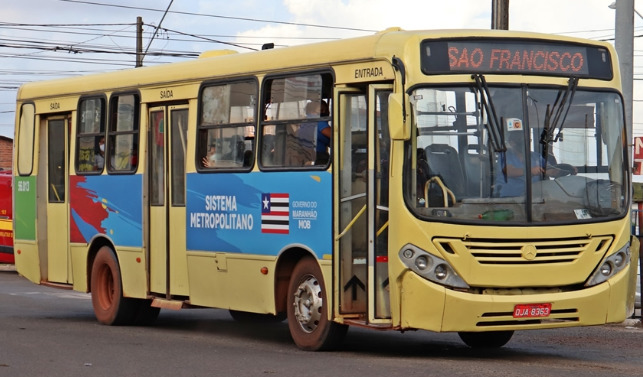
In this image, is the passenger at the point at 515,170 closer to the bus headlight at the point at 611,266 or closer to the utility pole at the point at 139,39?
the bus headlight at the point at 611,266

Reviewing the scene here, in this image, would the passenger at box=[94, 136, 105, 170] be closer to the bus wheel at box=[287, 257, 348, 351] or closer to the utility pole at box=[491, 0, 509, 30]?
the bus wheel at box=[287, 257, 348, 351]

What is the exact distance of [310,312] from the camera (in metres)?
13.2

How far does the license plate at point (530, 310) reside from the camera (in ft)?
39.1

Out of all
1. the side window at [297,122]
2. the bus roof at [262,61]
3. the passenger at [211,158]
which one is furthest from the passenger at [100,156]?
the side window at [297,122]

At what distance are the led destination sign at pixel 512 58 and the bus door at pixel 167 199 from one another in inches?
170

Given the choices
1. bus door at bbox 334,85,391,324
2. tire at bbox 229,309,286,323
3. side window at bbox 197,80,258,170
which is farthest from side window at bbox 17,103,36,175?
bus door at bbox 334,85,391,324

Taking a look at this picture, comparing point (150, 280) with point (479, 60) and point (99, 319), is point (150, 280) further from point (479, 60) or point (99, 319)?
point (479, 60)

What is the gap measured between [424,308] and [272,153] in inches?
109

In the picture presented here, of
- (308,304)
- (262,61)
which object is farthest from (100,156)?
(308,304)

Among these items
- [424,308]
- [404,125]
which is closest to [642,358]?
[424,308]

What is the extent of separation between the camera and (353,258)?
12.7m

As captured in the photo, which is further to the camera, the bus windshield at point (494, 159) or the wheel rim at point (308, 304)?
the wheel rim at point (308, 304)

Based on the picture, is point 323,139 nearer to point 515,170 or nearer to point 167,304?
point 515,170

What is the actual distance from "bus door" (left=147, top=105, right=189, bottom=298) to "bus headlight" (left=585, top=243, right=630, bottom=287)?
506cm
